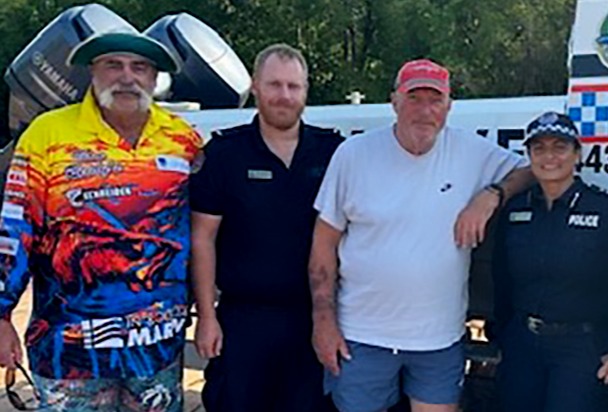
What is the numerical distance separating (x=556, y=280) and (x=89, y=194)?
1337 mm

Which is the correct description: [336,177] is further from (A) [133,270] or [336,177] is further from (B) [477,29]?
(B) [477,29]

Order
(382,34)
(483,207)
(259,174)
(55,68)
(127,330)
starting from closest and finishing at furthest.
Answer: (483,207) < (127,330) < (259,174) < (55,68) < (382,34)

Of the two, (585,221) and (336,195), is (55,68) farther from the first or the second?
(585,221)

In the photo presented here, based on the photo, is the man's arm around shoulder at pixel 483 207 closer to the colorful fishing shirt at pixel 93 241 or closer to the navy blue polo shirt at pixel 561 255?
the navy blue polo shirt at pixel 561 255

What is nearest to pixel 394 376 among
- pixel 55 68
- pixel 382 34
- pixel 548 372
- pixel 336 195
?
pixel 548 372

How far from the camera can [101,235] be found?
281 cm

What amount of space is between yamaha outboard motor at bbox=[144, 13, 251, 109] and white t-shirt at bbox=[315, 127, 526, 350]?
279 cm

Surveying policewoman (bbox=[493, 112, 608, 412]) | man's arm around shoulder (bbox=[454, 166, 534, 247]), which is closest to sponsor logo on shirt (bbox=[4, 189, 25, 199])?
man's arm around shoulder (bbox=[454, 166, 534, 247])

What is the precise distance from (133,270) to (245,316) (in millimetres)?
416

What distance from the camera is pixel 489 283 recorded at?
340 centimetres

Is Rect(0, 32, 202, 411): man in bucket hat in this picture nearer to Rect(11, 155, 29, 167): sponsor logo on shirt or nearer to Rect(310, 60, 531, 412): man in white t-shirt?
Rect(11, 155, 29, 167): sponsor logo on shirt

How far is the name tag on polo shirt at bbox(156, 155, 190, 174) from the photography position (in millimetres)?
2877

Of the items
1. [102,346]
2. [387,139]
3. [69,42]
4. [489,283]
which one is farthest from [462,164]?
[69,42]

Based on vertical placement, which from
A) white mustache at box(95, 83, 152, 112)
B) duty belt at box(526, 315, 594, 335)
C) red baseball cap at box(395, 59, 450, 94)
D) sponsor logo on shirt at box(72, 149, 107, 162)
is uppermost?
red baseball cap at box(395, 59, 450, 94)
